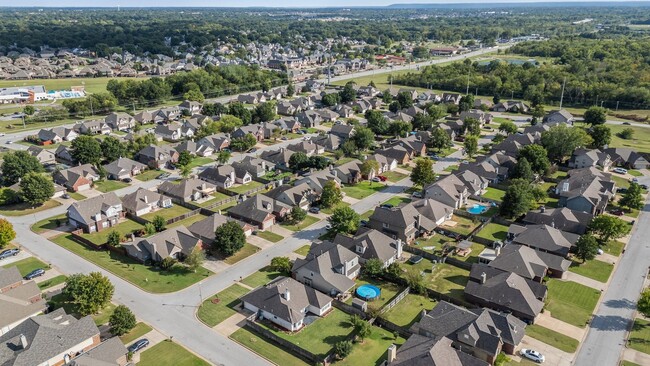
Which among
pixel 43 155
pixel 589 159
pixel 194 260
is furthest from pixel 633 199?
pixel 43 155

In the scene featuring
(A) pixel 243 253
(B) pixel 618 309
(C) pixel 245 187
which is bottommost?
(B) pixel 618 309

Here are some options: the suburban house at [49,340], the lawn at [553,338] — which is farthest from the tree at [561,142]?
the suburban house at [49,340]

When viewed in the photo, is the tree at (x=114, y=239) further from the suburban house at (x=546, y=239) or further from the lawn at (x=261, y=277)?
the suburban house at (x=546, y=239)

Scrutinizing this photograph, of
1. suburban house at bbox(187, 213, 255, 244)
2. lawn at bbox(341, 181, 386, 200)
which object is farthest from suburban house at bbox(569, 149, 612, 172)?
suburban house at bbox(187, 213, 255, 244)

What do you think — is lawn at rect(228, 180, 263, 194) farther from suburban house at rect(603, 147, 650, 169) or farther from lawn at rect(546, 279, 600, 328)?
suburban house at rect(603, 147, 650, 169)

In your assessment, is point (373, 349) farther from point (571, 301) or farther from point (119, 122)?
point (119, 122)

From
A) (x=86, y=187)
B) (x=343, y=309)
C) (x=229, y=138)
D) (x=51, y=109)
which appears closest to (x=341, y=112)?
(x=229, y=138)
